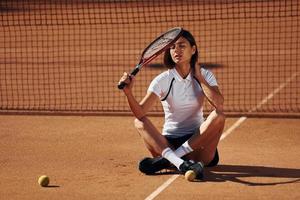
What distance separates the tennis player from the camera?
8.80 meters

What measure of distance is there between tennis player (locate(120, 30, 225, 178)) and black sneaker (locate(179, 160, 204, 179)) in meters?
0.01

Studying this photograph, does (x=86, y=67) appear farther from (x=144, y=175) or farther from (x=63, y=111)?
(x=144, y=175)

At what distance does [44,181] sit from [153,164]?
1.20 meters

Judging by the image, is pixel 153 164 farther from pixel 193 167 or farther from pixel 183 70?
pixel 183 70

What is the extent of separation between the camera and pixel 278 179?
870 centimetres

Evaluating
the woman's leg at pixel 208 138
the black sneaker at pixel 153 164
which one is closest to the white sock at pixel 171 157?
the black sneaker at pixel 153 164

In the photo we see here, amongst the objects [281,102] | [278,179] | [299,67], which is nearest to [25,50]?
[299,67]

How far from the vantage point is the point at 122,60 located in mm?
18375

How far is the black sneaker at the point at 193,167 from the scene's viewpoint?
8562 mm

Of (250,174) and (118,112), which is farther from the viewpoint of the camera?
(118,112)

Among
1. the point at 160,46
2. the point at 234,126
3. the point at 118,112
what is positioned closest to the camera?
the point at 160,46

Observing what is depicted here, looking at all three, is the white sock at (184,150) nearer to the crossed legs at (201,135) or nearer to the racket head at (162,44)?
the crossed legs at (201,135)

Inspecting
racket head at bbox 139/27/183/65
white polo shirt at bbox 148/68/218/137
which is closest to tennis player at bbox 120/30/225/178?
white polo shirt at bbox 148/68/218/137

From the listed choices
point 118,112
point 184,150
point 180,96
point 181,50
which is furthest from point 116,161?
point 118,112
